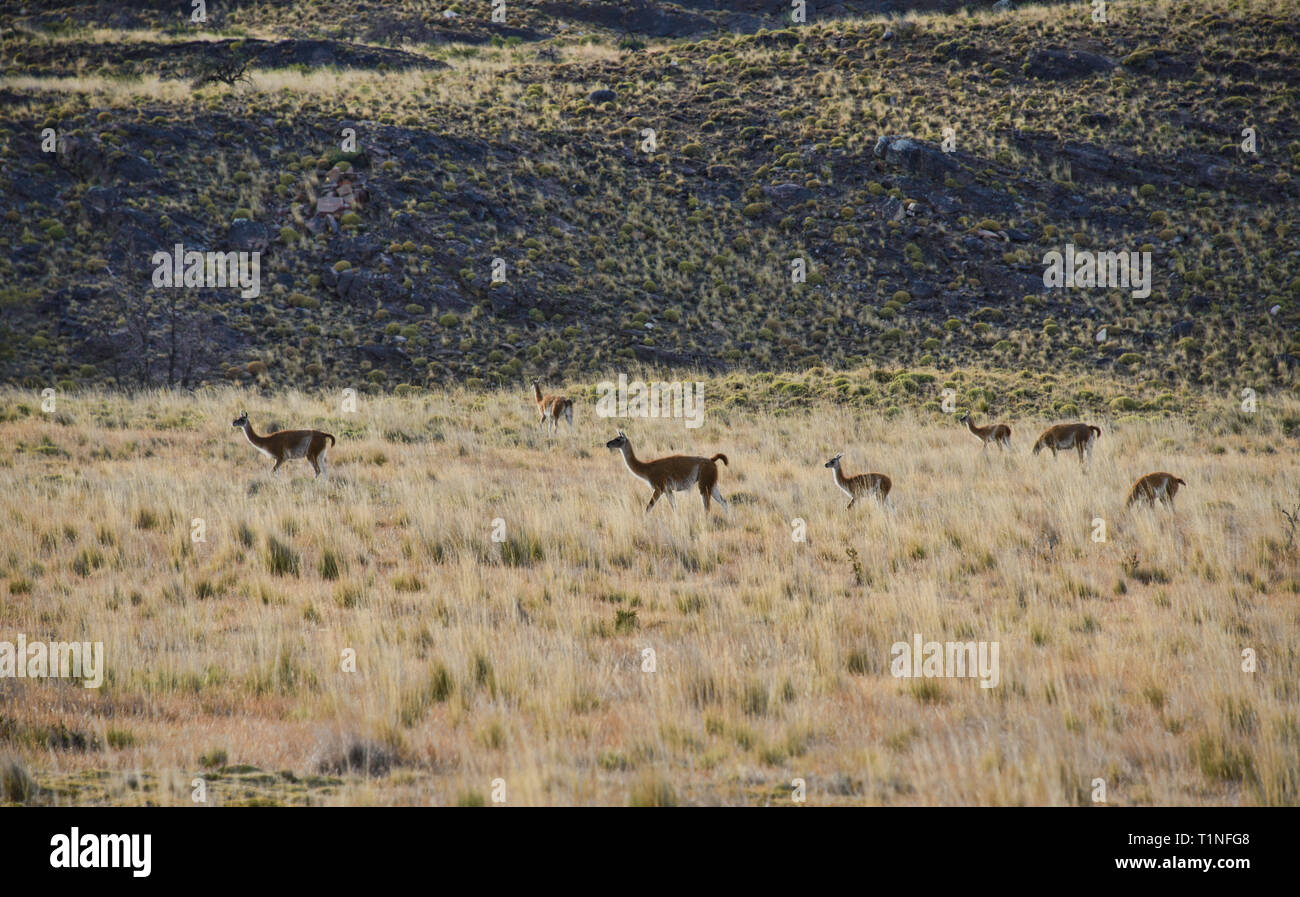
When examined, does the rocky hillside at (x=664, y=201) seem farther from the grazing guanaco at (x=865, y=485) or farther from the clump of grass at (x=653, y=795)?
the clump of grass at (x=653, y=795)

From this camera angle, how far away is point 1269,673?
7.41 m

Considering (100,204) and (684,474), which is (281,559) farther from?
(100,204)

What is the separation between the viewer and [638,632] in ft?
29.6

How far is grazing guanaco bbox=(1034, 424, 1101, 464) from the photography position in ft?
60.3

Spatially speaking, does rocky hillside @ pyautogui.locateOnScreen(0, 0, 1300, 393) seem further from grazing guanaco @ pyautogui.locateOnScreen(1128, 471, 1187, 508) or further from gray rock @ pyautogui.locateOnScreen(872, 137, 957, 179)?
grazing guanaco @ pyautogui.locateOnScreen(1128, 471, 1187, 508)

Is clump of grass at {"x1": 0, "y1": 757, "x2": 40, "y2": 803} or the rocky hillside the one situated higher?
the rocky hillside

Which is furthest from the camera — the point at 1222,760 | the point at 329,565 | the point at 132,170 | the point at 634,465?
the point at 132,170

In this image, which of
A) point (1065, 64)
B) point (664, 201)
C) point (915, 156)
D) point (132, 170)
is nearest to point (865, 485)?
point (664, 201)

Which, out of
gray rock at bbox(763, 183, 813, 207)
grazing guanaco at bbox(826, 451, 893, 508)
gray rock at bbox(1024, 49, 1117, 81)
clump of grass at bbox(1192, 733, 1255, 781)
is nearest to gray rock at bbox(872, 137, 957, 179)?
gray rock at bbox(763, 183, 813, 207)

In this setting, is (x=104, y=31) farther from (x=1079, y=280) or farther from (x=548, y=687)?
(x=548, y=687)

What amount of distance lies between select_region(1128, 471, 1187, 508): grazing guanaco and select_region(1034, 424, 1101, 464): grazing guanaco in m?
4.39

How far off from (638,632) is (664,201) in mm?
38351

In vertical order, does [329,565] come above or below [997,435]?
below
